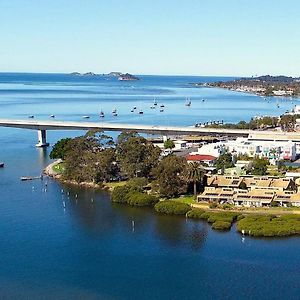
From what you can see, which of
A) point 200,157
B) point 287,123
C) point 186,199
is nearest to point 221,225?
point 186,199

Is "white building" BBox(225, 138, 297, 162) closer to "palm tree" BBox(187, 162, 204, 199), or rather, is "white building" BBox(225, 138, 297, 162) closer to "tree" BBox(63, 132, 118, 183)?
"tree" BBox(63, 132, 118, 183)

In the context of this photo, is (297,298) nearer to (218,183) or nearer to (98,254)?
(98,254)

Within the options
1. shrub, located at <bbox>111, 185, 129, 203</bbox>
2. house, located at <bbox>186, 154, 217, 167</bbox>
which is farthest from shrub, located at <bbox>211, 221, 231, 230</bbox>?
house, located at <bbox>186, 154, 217, 167</bbox>

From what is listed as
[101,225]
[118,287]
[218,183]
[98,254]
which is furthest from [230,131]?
[118,287]

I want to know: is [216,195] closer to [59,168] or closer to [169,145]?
[59,168]

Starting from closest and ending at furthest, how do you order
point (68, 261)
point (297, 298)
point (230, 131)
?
point (297, 298)
point (68, 261)
point (230, 131)

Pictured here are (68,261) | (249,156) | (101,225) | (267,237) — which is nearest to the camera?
(68,261)
